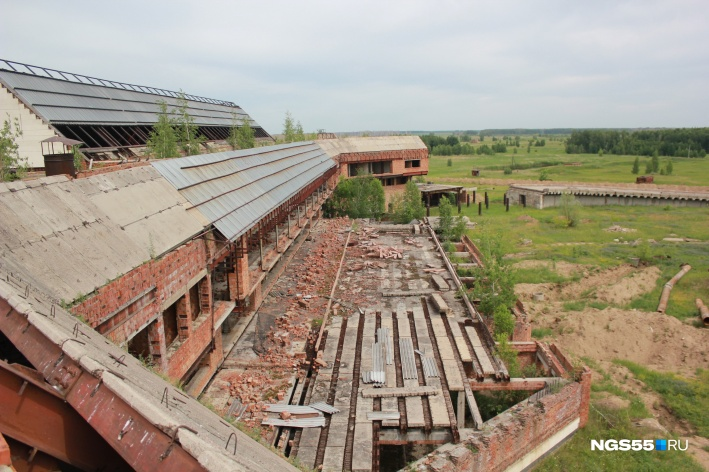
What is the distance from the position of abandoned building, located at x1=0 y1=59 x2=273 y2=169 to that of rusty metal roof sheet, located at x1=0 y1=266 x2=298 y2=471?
15312mm

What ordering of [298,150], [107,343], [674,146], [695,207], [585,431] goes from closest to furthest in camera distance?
[107,343], [585,431], [298,150], [695,207], [674,146]

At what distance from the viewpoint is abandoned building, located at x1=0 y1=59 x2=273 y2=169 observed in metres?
18.6

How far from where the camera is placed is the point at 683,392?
46.3 feet

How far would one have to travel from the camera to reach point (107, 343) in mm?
4797

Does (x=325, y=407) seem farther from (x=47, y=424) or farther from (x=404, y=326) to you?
(x=47, y=424)

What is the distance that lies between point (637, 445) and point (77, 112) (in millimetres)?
23648

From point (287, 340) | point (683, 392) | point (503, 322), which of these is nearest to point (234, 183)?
point (287, 340)

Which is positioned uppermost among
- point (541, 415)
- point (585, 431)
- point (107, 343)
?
point (107, 343)

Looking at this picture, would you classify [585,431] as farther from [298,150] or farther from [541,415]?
[298,150]

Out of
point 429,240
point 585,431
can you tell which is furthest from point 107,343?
point 429,240

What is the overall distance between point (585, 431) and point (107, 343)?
37.4ft

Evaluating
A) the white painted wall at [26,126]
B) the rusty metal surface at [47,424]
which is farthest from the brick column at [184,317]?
the white painted wall at [26,126]

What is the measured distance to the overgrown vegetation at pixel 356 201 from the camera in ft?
109

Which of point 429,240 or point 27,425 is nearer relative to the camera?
point 27,425
